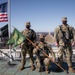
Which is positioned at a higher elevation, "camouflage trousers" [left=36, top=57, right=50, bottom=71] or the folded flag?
Result: the folded flag

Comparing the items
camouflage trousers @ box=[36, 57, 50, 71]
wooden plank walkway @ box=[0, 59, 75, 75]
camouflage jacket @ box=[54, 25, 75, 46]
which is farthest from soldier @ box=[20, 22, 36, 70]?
camouflage jacket @ box=[54, 25, 75, 46]

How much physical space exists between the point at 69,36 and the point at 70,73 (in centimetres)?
127

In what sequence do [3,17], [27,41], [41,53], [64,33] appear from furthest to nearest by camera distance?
[3,17], [27,41], [41,53], [64,33]

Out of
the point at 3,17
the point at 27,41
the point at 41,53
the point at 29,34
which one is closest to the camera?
the point at 41,53

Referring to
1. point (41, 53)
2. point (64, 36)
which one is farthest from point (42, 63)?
point (64, 36)

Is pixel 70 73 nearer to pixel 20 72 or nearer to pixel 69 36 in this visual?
pixel 69 36

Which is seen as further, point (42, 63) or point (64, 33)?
point (42, 63)

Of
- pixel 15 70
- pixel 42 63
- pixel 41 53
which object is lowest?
pixel 15 70

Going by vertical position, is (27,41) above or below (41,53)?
above

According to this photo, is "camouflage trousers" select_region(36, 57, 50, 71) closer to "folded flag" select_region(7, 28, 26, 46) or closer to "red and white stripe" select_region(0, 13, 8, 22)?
"folded flag" select_region(7, 28, 26, 46)

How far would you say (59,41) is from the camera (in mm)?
7484

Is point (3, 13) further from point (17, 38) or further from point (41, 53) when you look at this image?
point (41, 53)

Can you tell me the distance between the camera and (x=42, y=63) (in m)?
7.73

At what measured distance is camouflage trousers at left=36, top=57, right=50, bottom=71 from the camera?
732 centimetres
